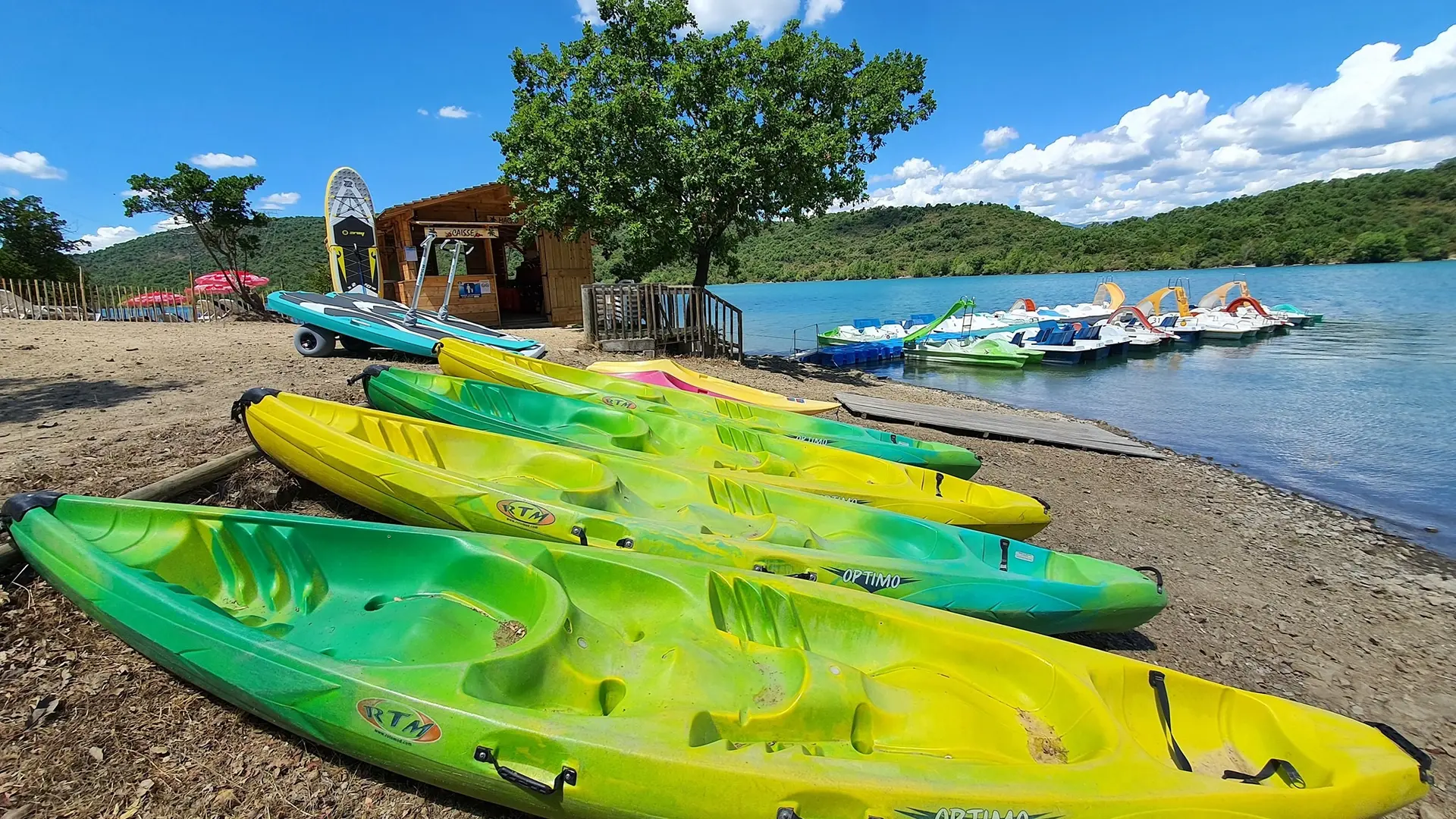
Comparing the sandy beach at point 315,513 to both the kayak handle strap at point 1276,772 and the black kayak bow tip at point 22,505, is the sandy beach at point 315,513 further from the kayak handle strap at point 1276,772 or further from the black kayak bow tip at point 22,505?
the kayak handle strap at point 1276,772

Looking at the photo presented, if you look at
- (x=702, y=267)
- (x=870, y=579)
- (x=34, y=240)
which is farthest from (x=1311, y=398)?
(x=34, y=240)

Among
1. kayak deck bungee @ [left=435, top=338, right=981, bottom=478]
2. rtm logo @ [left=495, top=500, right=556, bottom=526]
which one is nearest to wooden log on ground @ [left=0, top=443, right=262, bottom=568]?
rtm logo @ [left=495, top=500, right=556, bottom=526]

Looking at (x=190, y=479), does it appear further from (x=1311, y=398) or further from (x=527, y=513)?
(x=1311, y=398)

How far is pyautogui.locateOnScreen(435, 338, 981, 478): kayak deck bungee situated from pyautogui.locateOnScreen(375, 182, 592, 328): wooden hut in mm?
10526

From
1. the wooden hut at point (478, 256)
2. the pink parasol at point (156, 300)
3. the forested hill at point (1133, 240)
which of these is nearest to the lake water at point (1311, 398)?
the wooden hut at point (478, 256)

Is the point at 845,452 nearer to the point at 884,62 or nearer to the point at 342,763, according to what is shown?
the point at 342,763

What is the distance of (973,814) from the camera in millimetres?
2213

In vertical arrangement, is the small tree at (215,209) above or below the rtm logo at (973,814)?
above

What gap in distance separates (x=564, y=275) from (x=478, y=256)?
4671 millimetres

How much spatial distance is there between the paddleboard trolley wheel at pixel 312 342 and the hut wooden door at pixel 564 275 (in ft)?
28.2

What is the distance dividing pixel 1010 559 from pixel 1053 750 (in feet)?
5.85

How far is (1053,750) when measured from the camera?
2877 mm

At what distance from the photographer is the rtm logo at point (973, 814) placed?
221 cm

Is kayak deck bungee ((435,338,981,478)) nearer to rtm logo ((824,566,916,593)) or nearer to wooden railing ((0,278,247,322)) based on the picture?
rtm logo ((824,566,916,593))
